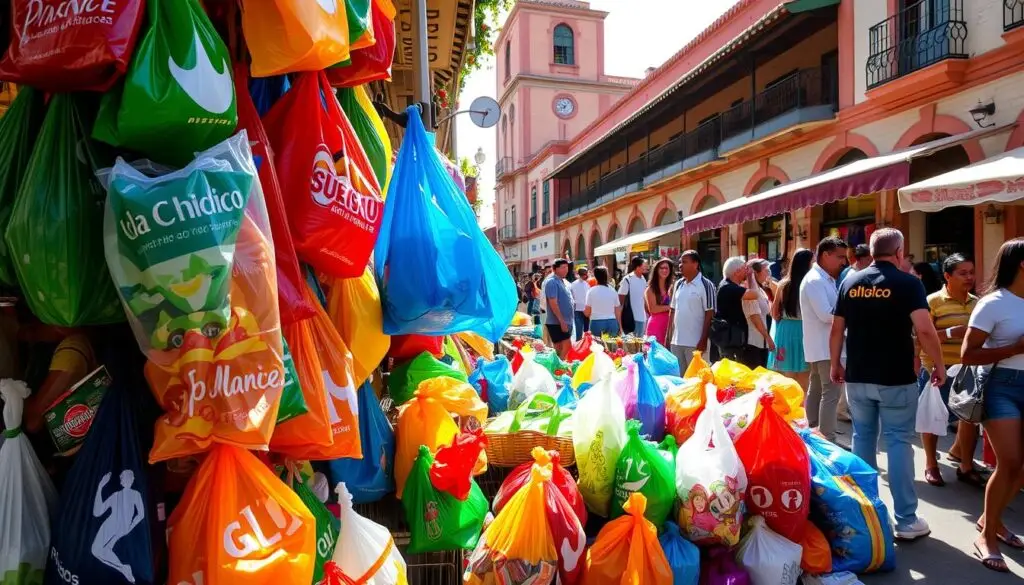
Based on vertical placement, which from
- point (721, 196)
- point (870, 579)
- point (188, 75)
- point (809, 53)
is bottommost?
point (870, 579)

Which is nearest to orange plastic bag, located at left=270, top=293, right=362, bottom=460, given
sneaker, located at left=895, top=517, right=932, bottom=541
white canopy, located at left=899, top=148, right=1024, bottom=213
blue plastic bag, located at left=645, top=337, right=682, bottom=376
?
blue plastic bag, located at left=645, top=337, right=682, bottom=376

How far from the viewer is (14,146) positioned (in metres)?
1.29

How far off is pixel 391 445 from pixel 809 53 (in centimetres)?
1510

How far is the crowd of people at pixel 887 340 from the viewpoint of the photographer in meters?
3.32

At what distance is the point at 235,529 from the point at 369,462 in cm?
87

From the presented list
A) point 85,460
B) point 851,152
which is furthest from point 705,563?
Result: point 851,152

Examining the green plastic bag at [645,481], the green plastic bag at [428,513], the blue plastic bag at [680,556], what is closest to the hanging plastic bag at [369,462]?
the green plastic bag at [428,513]

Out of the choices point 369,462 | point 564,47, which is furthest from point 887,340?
point 564,47

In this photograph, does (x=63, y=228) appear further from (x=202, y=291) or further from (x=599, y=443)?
(x=599, y=443)

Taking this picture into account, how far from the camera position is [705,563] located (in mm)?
2822

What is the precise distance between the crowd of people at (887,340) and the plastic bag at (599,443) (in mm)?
1952

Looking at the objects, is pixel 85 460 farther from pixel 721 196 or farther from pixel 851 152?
pixel 721 196

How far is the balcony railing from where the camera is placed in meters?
9.35

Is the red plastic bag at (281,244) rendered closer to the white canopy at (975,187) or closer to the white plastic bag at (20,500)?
the white plastic bag at (20,500)
